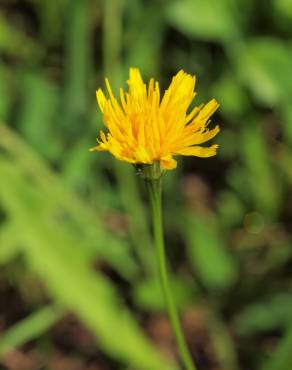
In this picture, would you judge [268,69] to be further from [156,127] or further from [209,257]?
[156,127]

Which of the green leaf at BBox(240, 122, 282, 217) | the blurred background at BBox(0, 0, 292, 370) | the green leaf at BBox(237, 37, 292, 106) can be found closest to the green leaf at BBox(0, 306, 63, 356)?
the blurred background at BBox(0, 0, 292, 370)

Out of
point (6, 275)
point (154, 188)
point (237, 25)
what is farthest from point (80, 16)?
point (154, 188)

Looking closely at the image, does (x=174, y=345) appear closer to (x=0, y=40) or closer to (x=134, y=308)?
(x=134, y=308)

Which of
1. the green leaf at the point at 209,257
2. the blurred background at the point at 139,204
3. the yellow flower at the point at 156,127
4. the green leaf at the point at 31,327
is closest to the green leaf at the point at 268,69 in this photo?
the blurred background at the point at 139,204

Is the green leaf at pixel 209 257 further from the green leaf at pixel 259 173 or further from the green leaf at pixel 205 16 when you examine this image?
the green leaf at pixel 205 16

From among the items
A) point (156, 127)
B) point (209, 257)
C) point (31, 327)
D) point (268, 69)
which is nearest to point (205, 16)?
point (268, 69)

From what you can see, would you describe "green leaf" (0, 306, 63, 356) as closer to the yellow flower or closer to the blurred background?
the blurred background

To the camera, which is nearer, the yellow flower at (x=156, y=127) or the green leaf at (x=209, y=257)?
the yellow flower at (x=156, y=127)
